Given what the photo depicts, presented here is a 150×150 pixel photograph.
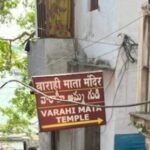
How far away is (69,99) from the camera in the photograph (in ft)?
32.4

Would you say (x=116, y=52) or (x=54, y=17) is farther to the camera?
(x=54, y=17)

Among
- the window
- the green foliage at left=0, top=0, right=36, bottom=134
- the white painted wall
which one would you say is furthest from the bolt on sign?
the green foliage at left=0, top=0, right=36, bottom=134

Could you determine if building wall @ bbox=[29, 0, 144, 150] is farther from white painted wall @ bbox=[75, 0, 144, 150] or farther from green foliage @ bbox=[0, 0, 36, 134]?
green foliage @ bbox=[0, 0, 36, 134]

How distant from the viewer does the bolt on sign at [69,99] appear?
972 centimetres

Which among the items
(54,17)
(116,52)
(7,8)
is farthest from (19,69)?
(116,52)

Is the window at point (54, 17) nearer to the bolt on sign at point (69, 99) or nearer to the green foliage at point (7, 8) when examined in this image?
the bolt on sign at point (69, 99)

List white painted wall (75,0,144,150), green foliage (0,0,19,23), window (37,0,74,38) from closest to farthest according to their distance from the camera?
white painted wall (75,0,144,150), window (37,0,74,38), green foliage (0,0,19,23)

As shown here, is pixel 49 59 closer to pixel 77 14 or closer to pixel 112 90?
pixel 77 14

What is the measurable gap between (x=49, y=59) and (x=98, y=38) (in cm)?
165

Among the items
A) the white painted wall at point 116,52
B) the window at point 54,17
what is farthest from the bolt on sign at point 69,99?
the window at point 54,17

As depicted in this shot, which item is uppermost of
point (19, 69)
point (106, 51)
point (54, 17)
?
point (54, 17)

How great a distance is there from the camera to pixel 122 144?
990cm

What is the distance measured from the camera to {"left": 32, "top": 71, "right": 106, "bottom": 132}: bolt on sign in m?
9.72

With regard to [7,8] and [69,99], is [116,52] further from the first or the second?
[7,8]
